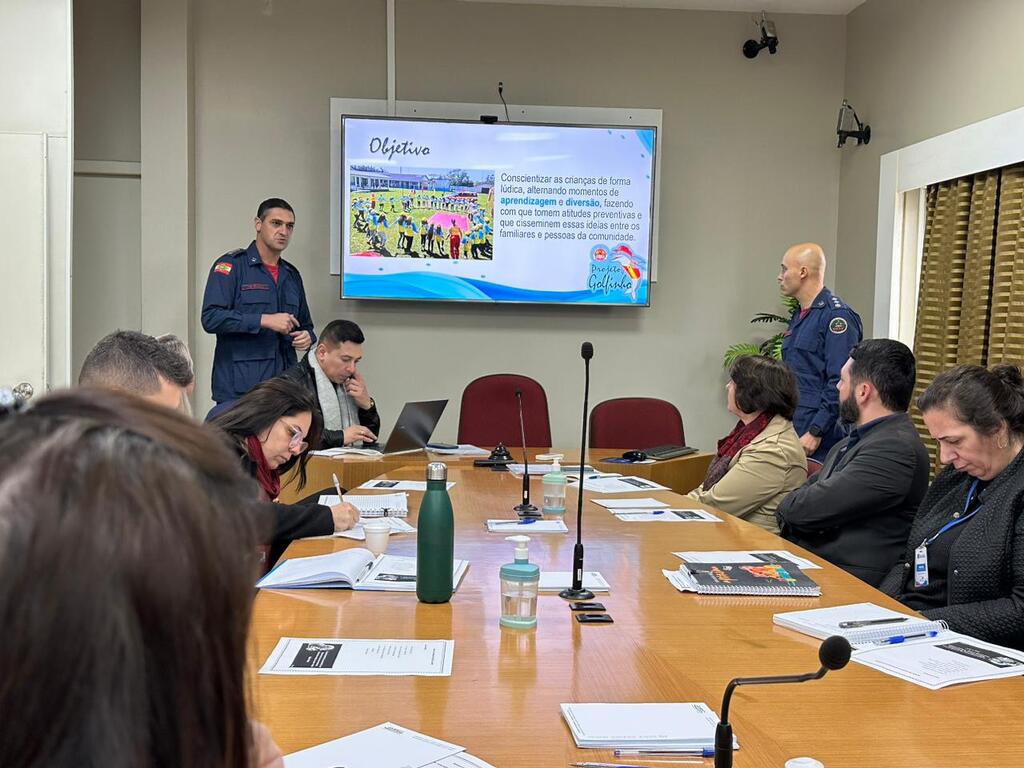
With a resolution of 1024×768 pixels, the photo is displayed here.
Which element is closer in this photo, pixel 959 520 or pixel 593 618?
pixel 593 618

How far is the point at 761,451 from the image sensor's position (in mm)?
3445

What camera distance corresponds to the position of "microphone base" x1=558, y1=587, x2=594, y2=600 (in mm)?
2025

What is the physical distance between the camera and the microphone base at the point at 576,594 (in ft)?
6.64

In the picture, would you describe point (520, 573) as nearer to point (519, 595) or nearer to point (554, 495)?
point (519, 595)

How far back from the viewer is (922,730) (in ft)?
4.51

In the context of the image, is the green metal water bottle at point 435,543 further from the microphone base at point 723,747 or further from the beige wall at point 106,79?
the beige wall at point 106,79

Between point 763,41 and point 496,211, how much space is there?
1.83 meters

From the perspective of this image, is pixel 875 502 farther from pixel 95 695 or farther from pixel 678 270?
pixel 678 270

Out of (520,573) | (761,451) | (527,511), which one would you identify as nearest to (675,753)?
(520,573)

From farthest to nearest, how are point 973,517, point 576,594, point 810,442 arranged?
point 810,442, point 973,517, point 576,594

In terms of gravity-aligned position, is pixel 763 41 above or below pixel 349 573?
above

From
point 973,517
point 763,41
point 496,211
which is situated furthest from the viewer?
point 763,41

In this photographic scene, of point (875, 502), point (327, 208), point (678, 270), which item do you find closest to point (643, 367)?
point (678, 270)

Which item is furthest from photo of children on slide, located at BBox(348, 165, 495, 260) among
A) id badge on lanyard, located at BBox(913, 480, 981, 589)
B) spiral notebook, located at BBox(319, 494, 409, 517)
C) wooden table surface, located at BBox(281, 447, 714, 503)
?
id badge on lanyard, located at BBox(913, 480, 981, 589)
